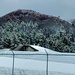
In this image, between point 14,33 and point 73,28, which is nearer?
point 14,33

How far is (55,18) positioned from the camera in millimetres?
108688

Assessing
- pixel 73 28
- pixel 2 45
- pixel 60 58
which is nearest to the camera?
pixel 60 58

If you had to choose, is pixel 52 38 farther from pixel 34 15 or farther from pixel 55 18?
pixel 34 15

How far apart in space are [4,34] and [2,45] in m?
8.36

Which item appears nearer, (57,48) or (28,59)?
(28,59)

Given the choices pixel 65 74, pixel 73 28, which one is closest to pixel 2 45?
pixel 73 28

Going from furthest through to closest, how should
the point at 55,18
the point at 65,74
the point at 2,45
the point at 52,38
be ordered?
the point at 55,18 < the point at 52,38 < the point at 2,45 < the point at 65,74

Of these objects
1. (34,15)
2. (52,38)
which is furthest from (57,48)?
(34,15)

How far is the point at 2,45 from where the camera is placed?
237 feet

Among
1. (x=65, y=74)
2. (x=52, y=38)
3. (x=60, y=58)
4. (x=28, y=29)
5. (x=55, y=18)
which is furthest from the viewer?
(x=55, y=18)

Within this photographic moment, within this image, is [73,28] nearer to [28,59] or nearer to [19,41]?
[19,41]

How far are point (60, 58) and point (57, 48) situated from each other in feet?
126

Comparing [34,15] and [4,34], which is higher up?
[34,15]

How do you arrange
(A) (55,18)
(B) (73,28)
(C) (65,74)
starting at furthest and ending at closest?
(A) (55,18) → (B) (73,28) → (C) (65,74)
